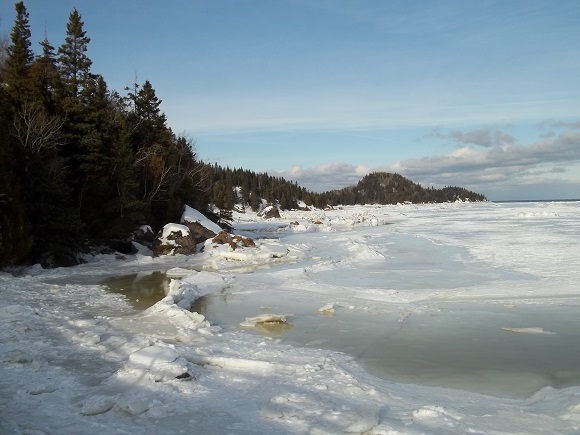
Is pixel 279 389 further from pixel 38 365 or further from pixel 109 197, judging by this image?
pixel 109 197

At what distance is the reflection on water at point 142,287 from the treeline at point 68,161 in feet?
11.9

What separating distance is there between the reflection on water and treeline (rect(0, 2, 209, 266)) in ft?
11.9

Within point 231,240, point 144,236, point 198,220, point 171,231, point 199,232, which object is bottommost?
point 231,240

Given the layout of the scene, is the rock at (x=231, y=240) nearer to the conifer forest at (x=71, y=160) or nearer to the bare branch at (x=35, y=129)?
the conifer forest at (x=71, y=160)

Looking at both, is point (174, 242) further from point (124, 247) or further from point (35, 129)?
point (35, 129)

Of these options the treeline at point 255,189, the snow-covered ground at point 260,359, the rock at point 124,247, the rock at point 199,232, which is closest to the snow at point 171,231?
the rock at point 199,232

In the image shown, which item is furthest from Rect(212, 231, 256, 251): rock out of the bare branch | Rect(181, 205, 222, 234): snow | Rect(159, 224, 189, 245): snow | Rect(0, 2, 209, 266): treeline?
the bare branch

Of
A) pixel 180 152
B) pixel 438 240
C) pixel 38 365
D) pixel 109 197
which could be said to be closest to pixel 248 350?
pixel 38 365

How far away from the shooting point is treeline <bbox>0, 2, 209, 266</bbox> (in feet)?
57.0

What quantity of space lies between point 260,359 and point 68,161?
59.5 ft

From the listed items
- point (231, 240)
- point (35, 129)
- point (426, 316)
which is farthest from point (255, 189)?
point (426, 316)

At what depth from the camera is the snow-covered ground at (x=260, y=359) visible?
503cm

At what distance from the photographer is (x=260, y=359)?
7.25m

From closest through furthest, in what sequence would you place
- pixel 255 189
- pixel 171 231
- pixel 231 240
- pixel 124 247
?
pixel 171 231 < pixel 231 240 < pixel 124 247 < pixel 255 189
